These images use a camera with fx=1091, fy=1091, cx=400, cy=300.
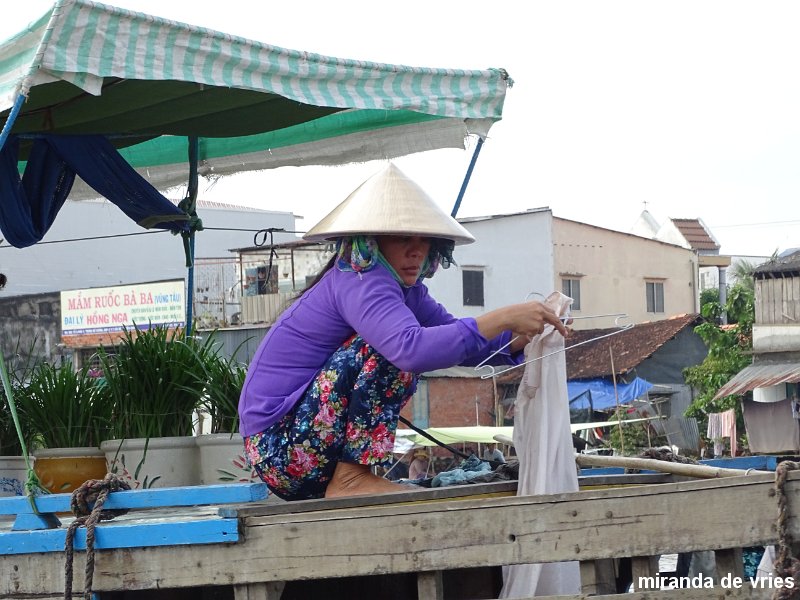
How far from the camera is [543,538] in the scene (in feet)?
8.55

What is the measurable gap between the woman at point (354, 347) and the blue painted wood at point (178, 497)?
0.87 feet

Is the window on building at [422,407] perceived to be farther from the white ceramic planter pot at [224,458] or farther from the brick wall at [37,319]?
the white ceramic planter pot at [224,458]

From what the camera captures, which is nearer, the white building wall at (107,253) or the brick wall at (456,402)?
the brick wall at (456,402)

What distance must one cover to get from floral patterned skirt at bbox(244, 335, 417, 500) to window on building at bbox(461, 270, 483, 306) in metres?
28.4

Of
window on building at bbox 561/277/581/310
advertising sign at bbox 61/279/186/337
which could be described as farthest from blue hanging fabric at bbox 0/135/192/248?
window on building at bbox 561/277/581/310

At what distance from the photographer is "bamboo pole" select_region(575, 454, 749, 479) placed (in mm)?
2933

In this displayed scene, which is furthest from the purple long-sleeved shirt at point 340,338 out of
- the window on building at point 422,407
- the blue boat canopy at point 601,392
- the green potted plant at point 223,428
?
the window on building at point 422,407

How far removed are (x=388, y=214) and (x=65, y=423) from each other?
6.00 feet

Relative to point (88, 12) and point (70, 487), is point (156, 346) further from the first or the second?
point (88, 12)

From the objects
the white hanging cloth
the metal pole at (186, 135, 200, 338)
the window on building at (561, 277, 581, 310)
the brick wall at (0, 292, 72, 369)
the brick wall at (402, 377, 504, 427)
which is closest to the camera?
the white hanging cloth

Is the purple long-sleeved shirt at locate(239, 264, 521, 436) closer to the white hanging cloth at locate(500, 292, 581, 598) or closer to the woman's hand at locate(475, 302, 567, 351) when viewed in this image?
the woman's hand at locate(475, 302, 567, 351)

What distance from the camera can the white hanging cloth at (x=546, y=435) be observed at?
9.86ft

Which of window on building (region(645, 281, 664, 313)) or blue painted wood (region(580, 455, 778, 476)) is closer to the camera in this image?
blue painted wood (region(580, 455, 778, 476))

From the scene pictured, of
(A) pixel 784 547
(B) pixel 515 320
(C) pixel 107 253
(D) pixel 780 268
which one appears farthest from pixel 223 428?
(C) pixel 107 253
